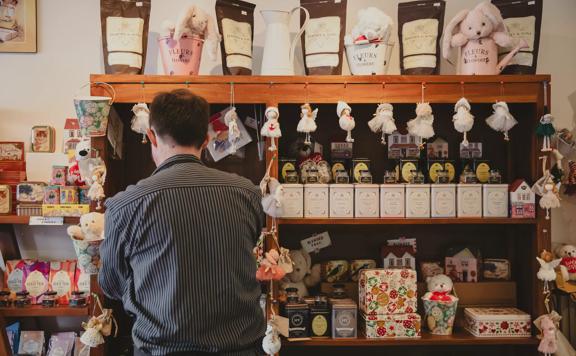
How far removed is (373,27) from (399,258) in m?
1.04

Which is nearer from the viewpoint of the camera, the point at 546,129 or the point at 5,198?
the point at 546,129

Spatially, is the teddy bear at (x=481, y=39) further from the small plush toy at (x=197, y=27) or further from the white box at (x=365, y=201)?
the small plush toy at (x=197, y=27)

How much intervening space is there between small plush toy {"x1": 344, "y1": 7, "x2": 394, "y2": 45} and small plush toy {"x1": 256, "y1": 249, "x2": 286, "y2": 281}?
949 millimetres

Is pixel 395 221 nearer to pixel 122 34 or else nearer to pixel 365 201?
pixel 365 201

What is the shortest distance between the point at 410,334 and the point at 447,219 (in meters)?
0.50

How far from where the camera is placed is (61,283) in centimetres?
246

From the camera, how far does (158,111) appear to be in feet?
4.85

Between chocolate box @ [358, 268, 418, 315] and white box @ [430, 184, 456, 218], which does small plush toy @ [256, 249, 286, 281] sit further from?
white box @ [430, 184, 456, 218]

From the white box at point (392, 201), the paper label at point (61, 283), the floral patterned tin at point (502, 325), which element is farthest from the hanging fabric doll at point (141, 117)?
the floral patterned tin at point (502, 325)

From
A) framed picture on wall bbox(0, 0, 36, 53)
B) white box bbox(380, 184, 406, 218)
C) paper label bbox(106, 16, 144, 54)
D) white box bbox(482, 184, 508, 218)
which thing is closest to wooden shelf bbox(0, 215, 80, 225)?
paper label bbox(106, 16, 144, 54)

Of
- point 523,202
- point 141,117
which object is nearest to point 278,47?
point 141,117

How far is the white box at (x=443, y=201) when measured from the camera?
230cm

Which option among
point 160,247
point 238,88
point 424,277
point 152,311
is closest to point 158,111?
point 160,247

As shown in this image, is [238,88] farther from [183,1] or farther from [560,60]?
[560,60]
